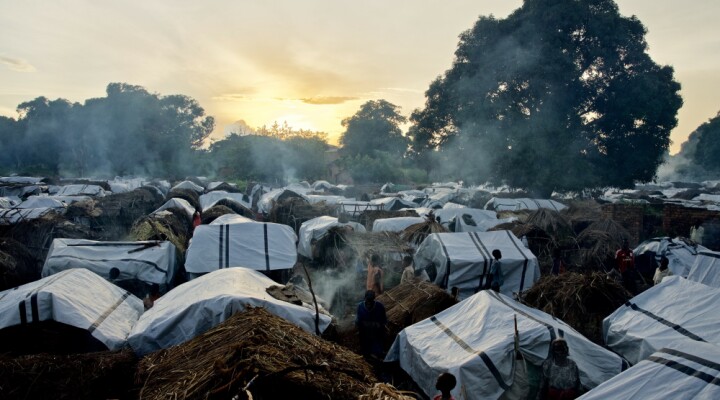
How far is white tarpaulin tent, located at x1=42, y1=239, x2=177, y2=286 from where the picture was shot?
10.3 meters

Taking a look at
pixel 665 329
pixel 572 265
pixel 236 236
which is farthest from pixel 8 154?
pixel 665 329

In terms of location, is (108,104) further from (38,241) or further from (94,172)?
(38,241)

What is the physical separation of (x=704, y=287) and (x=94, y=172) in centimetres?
6420

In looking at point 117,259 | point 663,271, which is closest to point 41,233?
point 117,259

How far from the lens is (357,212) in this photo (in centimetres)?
2256

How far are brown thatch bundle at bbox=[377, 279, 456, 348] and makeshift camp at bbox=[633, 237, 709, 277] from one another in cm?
720

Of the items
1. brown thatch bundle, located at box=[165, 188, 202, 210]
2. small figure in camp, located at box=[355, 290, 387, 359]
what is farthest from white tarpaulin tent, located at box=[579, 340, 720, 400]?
brown thatch bundle, located at box=[165, 188, 202, 210]

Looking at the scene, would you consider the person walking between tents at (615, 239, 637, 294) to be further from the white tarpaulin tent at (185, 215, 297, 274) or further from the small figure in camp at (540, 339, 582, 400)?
the white tarpaulin tent at (185, 215, 297, 274)

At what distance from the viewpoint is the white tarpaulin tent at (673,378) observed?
3.97 m

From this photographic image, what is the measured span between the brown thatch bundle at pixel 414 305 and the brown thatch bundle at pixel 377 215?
9.85 m

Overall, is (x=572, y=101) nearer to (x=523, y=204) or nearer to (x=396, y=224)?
(x=523, y=204)

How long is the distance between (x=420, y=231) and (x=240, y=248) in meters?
5.50

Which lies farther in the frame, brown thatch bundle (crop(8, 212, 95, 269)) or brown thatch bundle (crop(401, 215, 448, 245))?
brown thatch bundle (crop(401, 215, 448, 245))

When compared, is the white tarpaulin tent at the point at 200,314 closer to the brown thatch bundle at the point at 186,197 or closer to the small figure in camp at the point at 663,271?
the small figure in camp at the point at 663,271
